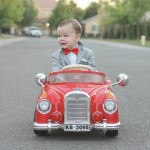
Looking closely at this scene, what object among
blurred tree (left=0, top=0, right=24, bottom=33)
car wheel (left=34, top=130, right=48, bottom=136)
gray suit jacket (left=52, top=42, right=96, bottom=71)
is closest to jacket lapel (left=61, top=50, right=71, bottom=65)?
gray suit jacket (left=52, top=42, right=96, bottom=71)

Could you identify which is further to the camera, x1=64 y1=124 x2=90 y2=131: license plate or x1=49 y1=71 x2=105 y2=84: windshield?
x1=49 y1=71 x2=105 y2=84: windshield

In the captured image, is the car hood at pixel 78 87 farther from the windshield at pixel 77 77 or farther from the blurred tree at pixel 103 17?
the blurred tree at pixel 103 17

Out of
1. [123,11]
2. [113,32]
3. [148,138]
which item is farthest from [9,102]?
[113,32]

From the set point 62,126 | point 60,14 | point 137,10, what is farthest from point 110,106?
point 60,14

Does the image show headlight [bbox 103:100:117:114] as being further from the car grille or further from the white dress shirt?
the white dress shirt

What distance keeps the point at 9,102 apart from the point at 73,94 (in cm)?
355

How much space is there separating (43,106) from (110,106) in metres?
0.80

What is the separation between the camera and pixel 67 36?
20.9 ft

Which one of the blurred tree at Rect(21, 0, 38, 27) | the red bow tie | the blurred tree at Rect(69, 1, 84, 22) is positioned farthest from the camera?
the blurred tree at Rect(69, 1, 84, 22)

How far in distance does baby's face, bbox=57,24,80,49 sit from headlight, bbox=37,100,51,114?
939mm

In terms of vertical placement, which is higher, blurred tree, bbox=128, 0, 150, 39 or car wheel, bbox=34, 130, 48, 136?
blurred tree, bbox=128, 0, 150, 39

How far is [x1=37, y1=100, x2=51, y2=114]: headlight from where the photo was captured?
5824 millimetres

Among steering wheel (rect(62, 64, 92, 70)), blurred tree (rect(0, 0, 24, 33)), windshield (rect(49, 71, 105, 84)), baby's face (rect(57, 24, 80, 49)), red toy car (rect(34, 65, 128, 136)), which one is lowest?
red toy car (rect(34, 65, 128, 136))

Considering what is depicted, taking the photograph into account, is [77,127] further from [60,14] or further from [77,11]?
[77,11]
